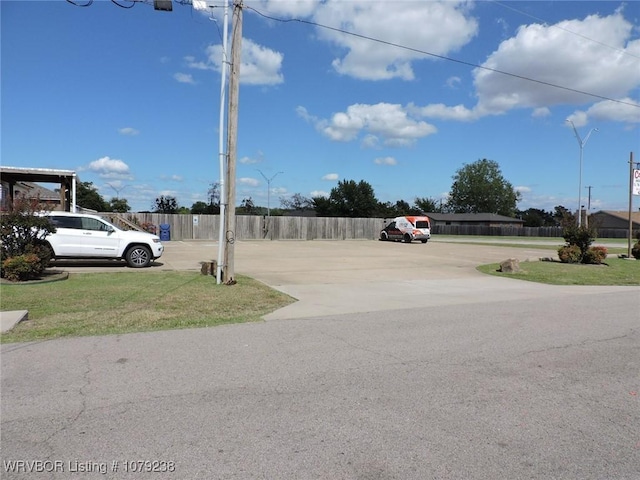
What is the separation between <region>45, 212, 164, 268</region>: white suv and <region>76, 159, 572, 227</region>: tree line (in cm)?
6253

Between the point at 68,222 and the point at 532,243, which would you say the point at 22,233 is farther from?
the point at 532,243

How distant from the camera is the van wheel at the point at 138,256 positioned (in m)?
15.5

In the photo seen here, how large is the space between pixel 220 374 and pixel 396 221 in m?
35.9

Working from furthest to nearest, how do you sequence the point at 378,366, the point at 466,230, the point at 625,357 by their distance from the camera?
the point at 466,230 < the point at 625,357 < the point at 378,366

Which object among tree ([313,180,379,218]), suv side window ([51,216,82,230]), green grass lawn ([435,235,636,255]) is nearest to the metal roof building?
suv side window ([51,216,82,230])

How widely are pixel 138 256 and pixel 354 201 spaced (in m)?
82.2

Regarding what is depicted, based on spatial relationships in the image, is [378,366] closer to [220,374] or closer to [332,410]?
[332,410]

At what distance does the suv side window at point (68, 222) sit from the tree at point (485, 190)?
12016cm

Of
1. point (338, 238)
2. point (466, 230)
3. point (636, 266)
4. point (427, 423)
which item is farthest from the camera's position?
point (466, 230)

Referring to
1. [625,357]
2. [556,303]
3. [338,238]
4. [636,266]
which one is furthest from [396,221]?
[625,357]

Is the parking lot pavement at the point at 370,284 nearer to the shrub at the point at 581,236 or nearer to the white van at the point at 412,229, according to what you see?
the shrub at the point at 581,236

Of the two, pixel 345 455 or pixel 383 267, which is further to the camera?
pixel 383 267

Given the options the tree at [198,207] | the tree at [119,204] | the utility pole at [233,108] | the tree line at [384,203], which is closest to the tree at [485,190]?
the tree line at [384,203]

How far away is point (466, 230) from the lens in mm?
82562
